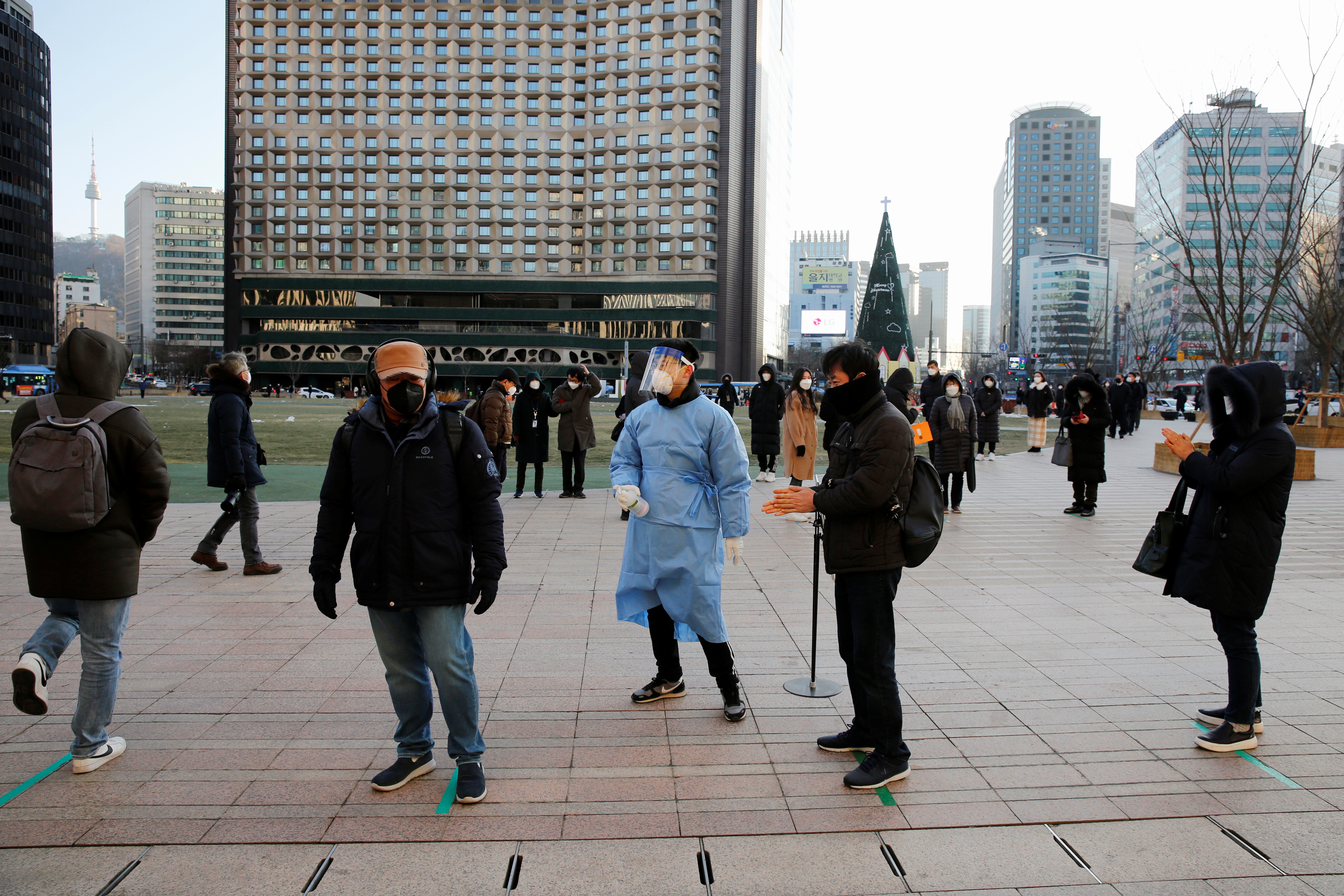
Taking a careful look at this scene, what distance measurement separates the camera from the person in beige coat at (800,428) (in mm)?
12094

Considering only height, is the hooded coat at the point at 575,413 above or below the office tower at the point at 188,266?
below

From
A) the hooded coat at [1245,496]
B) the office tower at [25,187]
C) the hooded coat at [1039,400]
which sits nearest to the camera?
the hooded coat at [1245,496]

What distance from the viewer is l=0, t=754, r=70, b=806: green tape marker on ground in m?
3.44

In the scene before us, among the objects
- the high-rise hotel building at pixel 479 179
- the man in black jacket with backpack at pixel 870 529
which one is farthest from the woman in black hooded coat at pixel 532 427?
the high-rise hotel building at pixel 479 179

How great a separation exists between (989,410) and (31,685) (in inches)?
662

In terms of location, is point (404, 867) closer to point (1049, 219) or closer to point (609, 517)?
point (609, 517)

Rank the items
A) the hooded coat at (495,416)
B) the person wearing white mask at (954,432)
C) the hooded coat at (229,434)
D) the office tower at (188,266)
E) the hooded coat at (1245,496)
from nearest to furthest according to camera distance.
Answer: the hooded coat at (1245,496)
the hooded coat at (229,434)
the hooded coat at (495,416)
the person wearing white mask at (954,432)
the office tower at (188,266)

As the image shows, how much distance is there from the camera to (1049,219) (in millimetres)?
187375

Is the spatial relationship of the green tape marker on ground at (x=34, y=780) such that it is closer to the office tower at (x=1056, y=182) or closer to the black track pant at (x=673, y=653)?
the black track pant at (x=673, y=653)

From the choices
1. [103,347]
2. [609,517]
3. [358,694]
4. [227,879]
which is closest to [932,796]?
[227,879]

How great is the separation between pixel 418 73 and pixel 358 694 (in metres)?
106

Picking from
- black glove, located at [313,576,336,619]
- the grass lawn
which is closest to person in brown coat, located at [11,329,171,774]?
black glove, located at [313,576,336,619]

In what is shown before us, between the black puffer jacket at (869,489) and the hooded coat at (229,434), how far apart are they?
5320mm

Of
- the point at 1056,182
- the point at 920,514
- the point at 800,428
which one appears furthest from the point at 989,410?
the point at 1056,182
